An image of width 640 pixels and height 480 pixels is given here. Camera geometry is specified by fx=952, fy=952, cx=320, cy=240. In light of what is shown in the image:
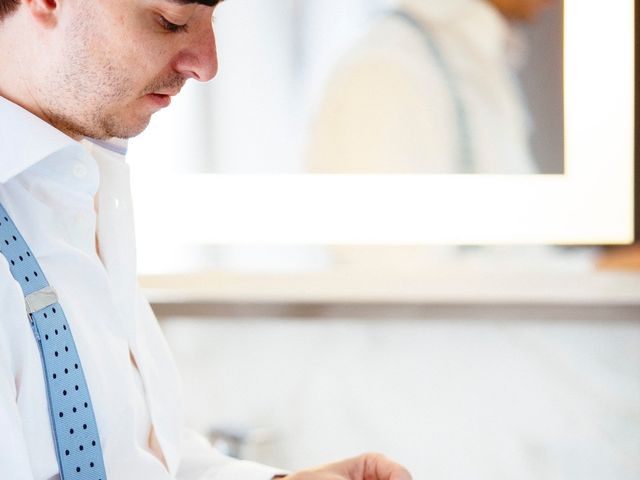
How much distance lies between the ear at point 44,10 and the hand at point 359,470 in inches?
20.6

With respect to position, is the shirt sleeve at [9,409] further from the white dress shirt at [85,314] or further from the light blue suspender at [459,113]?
the light blue suspender at [459,113]

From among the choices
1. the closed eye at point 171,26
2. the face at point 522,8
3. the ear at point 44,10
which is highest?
the face at point 522,8

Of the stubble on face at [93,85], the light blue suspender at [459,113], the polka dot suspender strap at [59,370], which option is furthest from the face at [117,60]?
the light blue suspender at [459,113]

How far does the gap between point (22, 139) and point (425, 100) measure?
68 centimetres

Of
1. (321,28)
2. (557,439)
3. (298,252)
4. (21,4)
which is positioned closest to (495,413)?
(557,439)

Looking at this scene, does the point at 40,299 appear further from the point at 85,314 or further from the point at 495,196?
the point at 495,196

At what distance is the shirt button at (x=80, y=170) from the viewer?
91cm

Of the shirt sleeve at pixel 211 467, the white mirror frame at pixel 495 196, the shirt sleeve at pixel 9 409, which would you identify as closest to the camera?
the shirt sleeve at pixel 9 409

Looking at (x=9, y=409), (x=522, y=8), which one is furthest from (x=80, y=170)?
(x=522, y=8)

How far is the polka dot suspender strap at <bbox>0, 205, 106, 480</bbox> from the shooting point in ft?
2.69

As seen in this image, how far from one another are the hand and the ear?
52cm

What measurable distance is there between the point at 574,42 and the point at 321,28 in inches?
14.2

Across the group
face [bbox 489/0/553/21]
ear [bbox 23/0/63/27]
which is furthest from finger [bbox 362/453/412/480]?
face [bbox 489/0/553/21]

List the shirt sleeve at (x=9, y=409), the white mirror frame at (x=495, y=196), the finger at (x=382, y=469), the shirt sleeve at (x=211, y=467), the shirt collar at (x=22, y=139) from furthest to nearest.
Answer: the white mirror frame at (x=495, y=196) < the shirt sleeve at (x=211, y=467) < the finger at (x=382, y=469) < the shirt collar at (x=22, y=139) < the shirt sleeve at (x=9, y=409)
